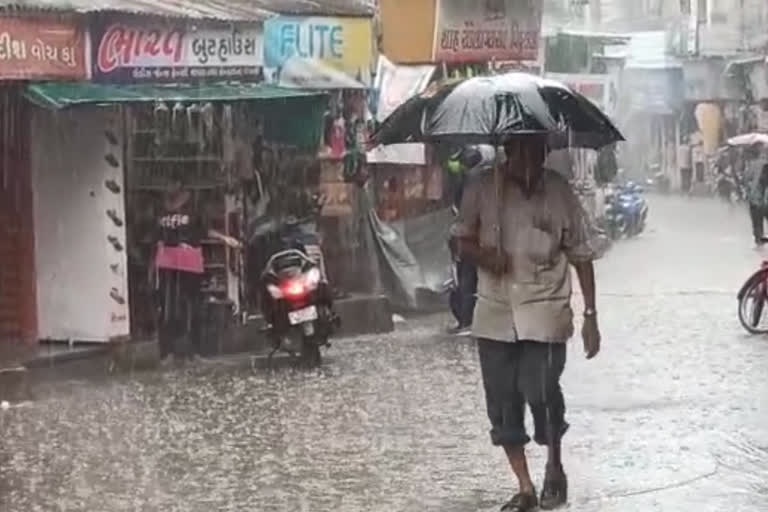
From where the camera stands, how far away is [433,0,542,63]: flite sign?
60.8 ft

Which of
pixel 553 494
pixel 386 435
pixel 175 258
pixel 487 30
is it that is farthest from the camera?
pixel 487 30

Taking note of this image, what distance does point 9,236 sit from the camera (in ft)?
43.4

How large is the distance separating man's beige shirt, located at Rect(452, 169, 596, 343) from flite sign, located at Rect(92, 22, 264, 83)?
573 cm

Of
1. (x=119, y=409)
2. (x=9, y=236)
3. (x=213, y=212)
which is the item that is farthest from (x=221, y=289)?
(x=119, y=409)

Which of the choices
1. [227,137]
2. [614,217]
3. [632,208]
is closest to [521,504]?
[227,137]

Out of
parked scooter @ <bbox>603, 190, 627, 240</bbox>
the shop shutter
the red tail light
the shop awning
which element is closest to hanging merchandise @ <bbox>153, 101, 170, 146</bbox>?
the shop awning

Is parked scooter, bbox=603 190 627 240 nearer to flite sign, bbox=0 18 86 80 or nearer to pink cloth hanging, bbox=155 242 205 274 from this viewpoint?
pink cloth hanging, bbox=155 242 205 274

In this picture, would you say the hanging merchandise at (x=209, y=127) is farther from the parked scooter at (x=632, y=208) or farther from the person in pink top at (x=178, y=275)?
the parked scooter at (x=632, y=208)

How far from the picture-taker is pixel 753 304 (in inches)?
600

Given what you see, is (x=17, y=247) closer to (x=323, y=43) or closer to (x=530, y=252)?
(x=323, y=43)

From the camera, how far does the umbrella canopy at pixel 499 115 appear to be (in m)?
7.48

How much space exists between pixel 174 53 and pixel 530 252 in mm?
6470

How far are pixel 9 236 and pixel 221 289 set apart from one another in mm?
2067

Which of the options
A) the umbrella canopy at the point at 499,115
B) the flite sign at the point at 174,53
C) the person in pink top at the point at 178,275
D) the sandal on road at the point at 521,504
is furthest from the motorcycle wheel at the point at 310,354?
the sandal on road at the point at 521,504
